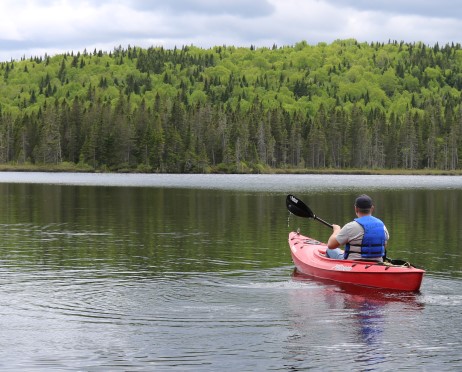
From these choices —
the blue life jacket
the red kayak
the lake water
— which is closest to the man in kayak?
the blue life jacket

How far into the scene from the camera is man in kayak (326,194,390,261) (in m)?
21.1

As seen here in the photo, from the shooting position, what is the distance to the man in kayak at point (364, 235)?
2114cm

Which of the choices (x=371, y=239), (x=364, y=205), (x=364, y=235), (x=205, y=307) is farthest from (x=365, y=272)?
(x=205, y=307)

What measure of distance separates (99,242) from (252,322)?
17165mm

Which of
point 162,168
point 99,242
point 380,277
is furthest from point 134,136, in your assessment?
point 380,277

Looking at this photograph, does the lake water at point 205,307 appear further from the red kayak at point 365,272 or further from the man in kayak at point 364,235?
the man in kayak at point 364,235

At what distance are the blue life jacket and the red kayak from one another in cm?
31

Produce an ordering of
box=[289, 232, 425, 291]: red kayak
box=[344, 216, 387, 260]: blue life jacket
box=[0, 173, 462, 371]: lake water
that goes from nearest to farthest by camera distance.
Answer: box=[0, 173, 462, 371]: lake water < box=[289, 232, 425, 291]: red kayak < box=[344, 216, 387, 260]: blue life jacket

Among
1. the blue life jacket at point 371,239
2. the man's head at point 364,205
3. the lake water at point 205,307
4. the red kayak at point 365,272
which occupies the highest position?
the man's head at point 364,205

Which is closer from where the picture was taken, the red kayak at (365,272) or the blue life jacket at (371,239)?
the red kayak at (365,272)

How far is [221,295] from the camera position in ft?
66.7

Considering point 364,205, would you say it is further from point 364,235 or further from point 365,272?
point 365,272

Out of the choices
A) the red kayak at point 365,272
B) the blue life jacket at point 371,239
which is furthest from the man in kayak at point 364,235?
the red kayak at point 365,272

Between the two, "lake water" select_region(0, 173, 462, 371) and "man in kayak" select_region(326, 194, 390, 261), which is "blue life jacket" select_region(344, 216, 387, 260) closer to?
"man in kayak" select_region(326, 194, 390, 261)
